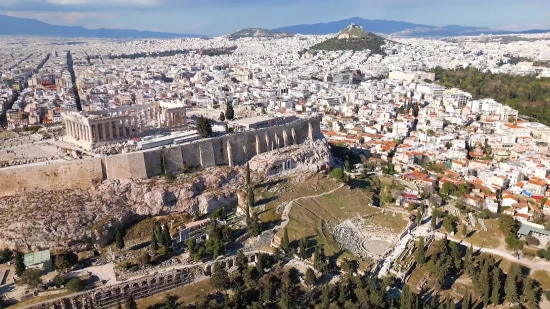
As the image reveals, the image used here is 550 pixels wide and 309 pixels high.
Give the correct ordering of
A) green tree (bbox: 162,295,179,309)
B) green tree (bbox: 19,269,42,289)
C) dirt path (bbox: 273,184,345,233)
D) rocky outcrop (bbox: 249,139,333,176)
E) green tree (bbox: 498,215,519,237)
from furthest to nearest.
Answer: rocky outcrop (bbox: 249,139,333,176) < green tree (bbox: 498,215,519,237) < dirt path (bbox: 273,184,345,233) < green tree (bbox: 19,269,42,289) < green tree (bbox: 162,295,179,309)

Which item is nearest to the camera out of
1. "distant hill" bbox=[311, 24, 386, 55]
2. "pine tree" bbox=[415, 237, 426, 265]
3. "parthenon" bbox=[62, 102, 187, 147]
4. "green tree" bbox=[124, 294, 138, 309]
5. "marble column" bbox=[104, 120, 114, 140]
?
"green tree" bbox=[124, 294, 138, 309]

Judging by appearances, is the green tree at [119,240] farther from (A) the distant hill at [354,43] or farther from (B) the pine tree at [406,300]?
(A) the distant hill at [354,43]

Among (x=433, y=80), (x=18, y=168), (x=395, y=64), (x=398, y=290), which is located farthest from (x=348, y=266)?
(x=395, y=64)

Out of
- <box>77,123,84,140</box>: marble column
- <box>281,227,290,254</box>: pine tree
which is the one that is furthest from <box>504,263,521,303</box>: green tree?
<box>77,123,84,140</box>: marble column

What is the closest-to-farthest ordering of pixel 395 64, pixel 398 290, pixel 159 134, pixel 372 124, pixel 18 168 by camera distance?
pixel 398 290, pixel 18 168, pixel 159 134, pixel 372 124, pixel 395 64

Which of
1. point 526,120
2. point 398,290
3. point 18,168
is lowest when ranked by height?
point 398,290

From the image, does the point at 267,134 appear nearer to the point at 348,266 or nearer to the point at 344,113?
the point at 348,266

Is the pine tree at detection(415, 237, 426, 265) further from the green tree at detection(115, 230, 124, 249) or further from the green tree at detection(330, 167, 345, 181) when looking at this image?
the green tree at detection(115, 230, 124, 249)

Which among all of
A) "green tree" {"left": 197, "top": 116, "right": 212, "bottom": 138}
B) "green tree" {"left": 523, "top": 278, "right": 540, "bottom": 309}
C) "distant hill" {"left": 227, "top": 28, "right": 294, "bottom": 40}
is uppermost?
"distant hill" {"left": 227, "top": 28, "right": 294, "bottom": 40}

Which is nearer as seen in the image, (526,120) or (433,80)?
(526,120)
